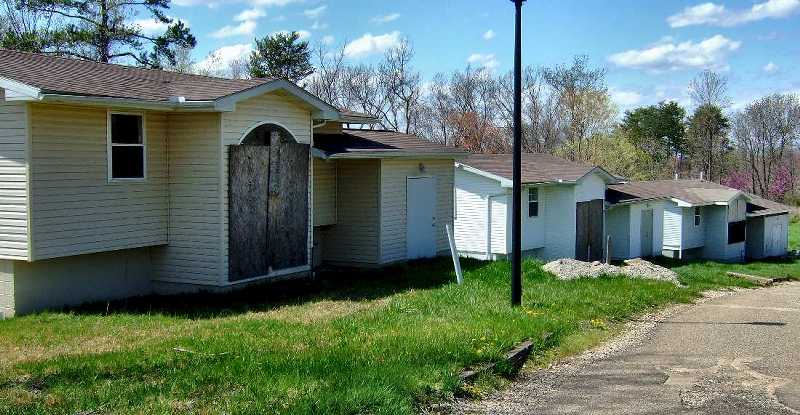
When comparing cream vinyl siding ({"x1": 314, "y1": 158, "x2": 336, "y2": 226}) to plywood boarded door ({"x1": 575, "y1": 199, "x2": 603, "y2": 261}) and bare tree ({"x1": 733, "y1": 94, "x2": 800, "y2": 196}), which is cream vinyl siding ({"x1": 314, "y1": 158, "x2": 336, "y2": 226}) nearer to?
plywood boarded door ({"x1": 575, "y1": 199, "x2": 603, "y2": 261})

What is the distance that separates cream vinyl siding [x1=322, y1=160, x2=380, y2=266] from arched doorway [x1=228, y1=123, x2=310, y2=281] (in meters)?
2.71

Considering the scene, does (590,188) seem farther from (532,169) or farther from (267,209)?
(267,209)

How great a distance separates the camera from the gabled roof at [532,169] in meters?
25.6

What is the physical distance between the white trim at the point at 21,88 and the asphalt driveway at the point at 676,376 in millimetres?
8020

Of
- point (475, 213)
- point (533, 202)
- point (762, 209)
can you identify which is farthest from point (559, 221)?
point (762, 209)

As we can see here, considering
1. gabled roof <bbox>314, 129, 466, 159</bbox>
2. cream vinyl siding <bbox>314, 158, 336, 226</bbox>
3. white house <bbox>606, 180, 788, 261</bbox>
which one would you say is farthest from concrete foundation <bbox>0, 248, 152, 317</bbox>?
white house <bbox>606, 180, 788, 261</bbox>

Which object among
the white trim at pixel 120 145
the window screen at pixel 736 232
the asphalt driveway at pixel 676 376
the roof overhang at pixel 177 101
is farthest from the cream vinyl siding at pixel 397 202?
the window screen at pixel 736 232

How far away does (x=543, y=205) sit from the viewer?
89.4 feet

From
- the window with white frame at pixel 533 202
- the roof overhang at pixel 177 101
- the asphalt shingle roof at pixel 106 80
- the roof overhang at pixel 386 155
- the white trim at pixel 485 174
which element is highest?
the asphalt shingle roof at pixel 106 80

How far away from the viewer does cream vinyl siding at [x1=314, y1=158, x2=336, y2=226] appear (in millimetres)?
18797

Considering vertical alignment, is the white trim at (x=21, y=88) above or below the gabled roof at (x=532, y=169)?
above

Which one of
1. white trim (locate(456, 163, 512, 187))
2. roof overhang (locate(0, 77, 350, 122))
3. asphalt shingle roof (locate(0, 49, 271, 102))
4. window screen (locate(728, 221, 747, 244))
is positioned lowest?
window screen (locate(728, 221, 747, 244))

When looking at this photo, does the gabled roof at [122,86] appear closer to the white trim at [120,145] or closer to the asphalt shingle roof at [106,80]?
the asphalt shingle roof at [106,80]

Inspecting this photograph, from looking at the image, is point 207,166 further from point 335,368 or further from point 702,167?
point 702,167
